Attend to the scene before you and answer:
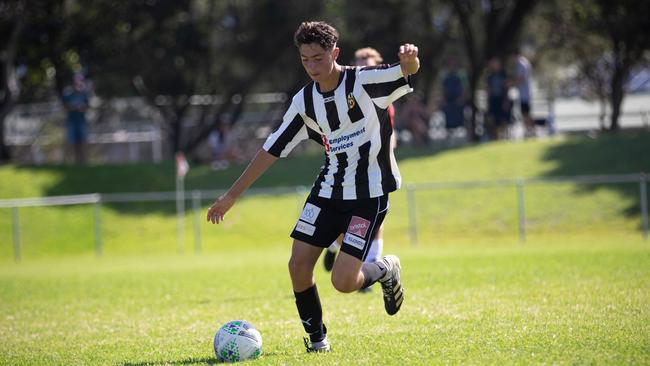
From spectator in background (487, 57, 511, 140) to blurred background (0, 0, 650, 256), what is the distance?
0.19 feet

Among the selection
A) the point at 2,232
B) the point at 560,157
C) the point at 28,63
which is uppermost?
the point at 28,63

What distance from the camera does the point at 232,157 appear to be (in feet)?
90.2

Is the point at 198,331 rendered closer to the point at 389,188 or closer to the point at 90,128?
the point at 389,188

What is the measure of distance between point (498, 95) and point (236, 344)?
18.9 meters

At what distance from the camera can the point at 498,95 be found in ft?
81.2

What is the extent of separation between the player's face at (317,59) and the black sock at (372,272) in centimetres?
150

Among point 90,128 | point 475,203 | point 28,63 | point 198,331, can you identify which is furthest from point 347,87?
point 90,128

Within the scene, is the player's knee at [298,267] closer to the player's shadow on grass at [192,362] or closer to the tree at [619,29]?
the player's shadow on grass at [192,362]

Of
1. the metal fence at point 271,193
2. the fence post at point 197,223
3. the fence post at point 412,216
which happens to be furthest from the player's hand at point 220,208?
the fence post at point 197,223

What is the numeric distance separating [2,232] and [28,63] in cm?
678

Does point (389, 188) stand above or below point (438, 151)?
above

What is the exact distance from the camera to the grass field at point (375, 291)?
735 cm

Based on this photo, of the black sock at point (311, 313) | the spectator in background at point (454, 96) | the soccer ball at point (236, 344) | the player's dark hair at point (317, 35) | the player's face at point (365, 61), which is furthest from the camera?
the spectator in background at point (454, 96)

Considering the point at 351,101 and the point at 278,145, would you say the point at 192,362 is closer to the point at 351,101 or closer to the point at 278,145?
the point at 278,145
